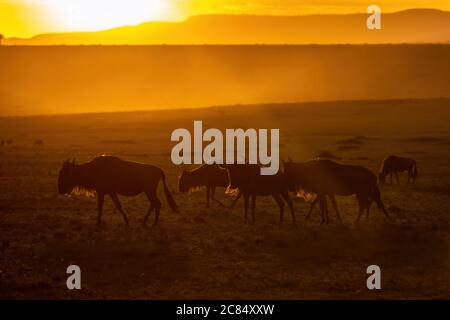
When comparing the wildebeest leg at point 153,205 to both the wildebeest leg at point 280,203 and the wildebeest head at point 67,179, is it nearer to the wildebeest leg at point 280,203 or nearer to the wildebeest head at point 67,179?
the wildebeest head at point 67,179

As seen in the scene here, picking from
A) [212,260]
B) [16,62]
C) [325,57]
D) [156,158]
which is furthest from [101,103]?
[212,260]

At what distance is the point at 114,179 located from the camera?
1694 cm

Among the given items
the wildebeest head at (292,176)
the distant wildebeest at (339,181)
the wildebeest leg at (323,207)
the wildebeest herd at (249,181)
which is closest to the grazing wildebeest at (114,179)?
the wildebeest herd at (249,181)

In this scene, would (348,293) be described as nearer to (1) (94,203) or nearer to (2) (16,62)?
(1) (94,203)

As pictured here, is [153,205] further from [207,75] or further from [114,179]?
[207,75]

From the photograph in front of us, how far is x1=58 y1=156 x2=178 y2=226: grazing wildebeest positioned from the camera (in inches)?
667

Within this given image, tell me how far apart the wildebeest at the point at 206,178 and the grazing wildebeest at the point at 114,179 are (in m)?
2.55

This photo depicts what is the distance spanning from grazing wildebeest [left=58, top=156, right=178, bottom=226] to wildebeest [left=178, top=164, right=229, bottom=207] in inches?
100

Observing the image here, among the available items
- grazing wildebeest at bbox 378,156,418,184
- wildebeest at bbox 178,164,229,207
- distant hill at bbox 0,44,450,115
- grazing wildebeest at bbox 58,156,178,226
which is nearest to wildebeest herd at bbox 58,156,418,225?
grazing wildebeest at bbox 58,156,178,226

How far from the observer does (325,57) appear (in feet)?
419

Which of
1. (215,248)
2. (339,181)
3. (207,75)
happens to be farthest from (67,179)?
(207,75)

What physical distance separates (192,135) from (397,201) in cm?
2755

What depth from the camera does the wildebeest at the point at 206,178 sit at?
19656mm

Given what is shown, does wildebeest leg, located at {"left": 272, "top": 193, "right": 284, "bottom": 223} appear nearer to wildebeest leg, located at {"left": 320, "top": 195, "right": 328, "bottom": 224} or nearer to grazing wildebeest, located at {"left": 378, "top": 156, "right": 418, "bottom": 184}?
wildebeest leg, located at {"left": 320, "top": 195, "right": 328, "bottom": 224}
